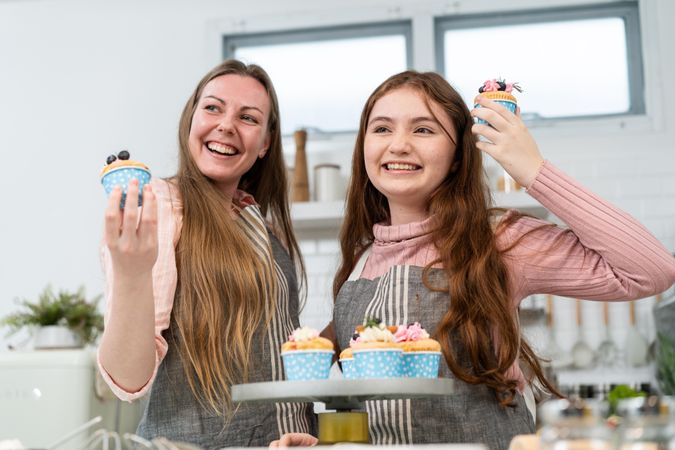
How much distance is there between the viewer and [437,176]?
2035mm

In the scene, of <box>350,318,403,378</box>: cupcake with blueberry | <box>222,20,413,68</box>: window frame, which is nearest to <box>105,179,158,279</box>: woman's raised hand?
<box>350,318,403,378</box>: cupcake with blueberry

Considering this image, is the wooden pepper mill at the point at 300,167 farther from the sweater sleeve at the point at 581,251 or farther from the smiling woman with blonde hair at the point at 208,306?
the sweater sleeve at the point at 581,251

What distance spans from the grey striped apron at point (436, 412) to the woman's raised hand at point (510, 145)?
0.30 metres

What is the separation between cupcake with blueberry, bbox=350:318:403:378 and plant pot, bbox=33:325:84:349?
2.65 m

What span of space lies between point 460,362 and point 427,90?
67 cm

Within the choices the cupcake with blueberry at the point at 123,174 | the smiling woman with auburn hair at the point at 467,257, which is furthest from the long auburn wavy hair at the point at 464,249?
the cupcake with blueberry at the point at 123,174

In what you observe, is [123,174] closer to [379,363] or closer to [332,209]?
[379,363]

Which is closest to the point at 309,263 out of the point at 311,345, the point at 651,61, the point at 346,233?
the point at 651,61

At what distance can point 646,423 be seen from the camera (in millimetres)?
942

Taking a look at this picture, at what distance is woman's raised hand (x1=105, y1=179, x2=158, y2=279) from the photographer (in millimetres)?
1374

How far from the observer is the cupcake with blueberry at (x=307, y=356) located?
1.65 m

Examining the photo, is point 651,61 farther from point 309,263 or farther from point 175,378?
point 175,378

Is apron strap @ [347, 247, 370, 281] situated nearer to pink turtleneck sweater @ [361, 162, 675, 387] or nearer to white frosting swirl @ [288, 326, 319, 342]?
pink turtleneck sweater @ [361, 162, 675, 387]

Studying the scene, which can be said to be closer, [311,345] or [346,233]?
[311,345]
